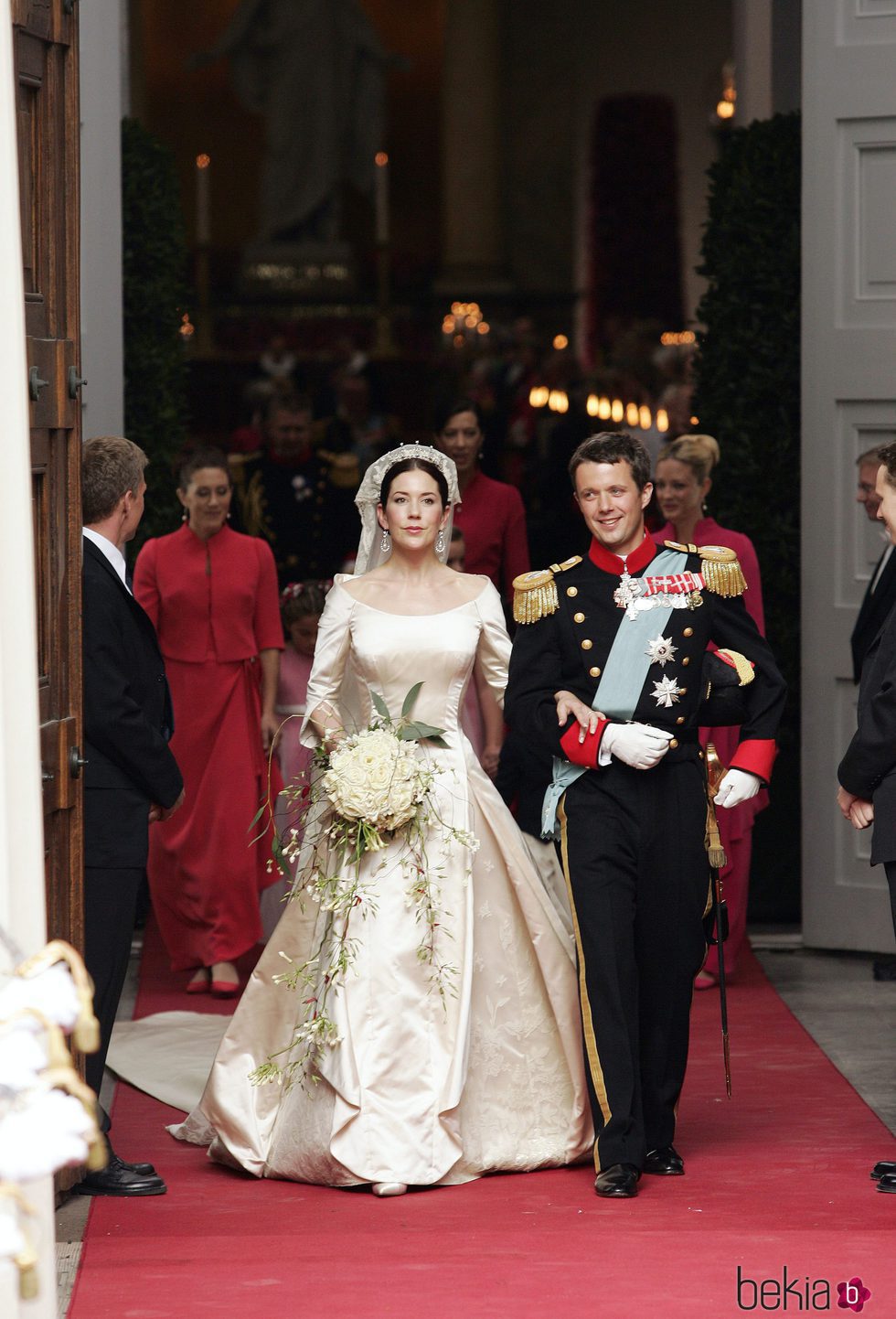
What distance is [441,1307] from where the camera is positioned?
3426mm

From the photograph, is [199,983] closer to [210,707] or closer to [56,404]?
[210,707]

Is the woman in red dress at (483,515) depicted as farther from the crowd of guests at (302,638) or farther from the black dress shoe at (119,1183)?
the black dress shoe at (119,1183)

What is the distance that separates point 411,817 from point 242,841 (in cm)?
213

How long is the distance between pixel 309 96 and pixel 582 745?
14738mm

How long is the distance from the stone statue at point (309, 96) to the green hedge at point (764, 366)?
10.9 meters

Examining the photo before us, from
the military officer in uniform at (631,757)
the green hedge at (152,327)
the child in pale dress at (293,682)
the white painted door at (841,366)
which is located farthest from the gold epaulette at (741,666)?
the green hedge at (152,327)

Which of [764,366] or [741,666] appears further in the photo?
[764,366]

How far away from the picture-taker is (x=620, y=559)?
456 cm

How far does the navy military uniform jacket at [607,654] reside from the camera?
14.6 feet

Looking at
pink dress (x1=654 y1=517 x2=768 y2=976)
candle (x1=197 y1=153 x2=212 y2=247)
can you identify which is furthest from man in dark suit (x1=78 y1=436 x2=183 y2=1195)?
candle (x1=197 y1=153 x2=212 y2=247)

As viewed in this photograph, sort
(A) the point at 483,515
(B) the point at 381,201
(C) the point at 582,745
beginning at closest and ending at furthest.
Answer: (C) the point at 582,745, (A) the point at 483,515, (B) the point at 381,201

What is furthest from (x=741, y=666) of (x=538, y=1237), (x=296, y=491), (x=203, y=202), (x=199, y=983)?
(x=203, y=202)

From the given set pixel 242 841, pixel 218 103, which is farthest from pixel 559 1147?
pixel 218 103

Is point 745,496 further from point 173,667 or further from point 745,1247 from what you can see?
point 745,1247
